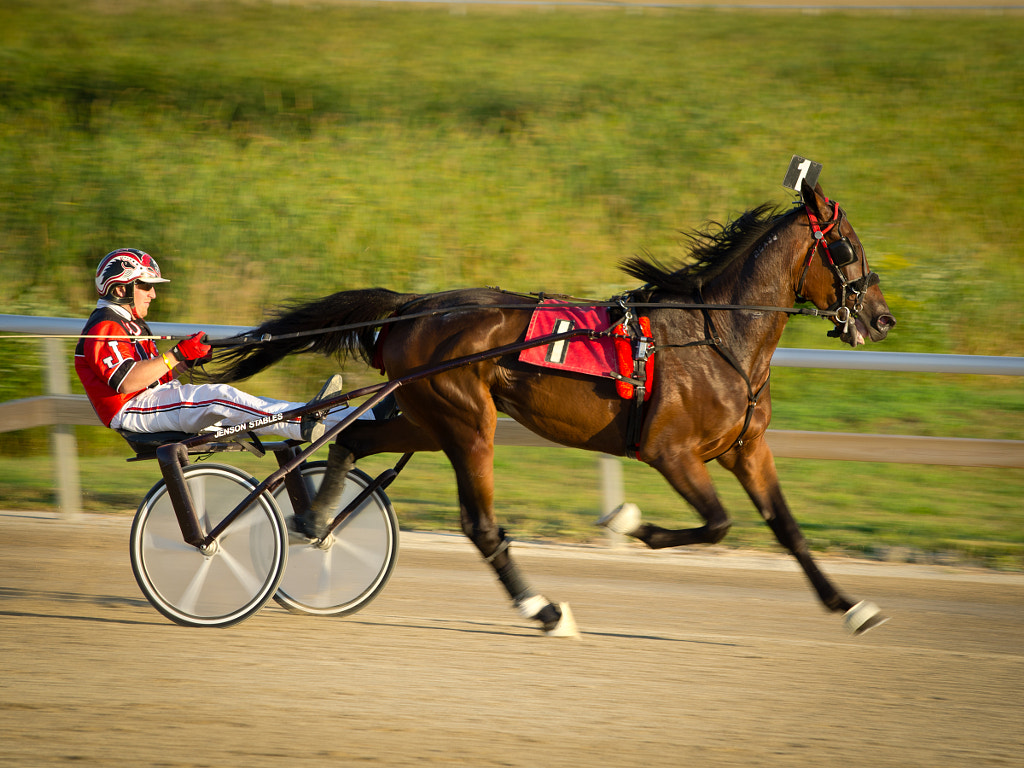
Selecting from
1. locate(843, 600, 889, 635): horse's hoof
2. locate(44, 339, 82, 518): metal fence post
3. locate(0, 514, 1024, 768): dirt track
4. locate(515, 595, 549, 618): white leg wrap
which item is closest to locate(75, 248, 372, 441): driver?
locate(0, 514, 1024, 768): dirt track

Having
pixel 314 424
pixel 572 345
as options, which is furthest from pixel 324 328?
pixel 572 345

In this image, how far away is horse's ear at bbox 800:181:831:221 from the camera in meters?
4.20

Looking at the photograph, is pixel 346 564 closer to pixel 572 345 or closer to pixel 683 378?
pixel 572 345

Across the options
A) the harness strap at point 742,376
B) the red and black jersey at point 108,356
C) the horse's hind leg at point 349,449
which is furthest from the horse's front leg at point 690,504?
the red and black jersey at point 108,356

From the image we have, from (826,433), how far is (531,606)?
206cm

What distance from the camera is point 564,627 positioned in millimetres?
4258

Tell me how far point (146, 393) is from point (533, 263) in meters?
7.71

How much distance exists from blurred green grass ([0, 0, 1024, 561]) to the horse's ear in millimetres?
2714

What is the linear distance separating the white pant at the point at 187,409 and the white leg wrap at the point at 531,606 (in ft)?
4.04

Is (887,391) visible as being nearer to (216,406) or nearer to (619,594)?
(619,594)

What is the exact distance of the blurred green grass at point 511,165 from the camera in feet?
28.5

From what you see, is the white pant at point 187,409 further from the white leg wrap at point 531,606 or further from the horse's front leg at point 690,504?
the horse's front leg at point 690,504

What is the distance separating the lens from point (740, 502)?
6.79 m

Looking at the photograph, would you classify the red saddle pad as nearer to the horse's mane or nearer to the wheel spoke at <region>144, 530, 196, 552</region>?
the horse's mane
